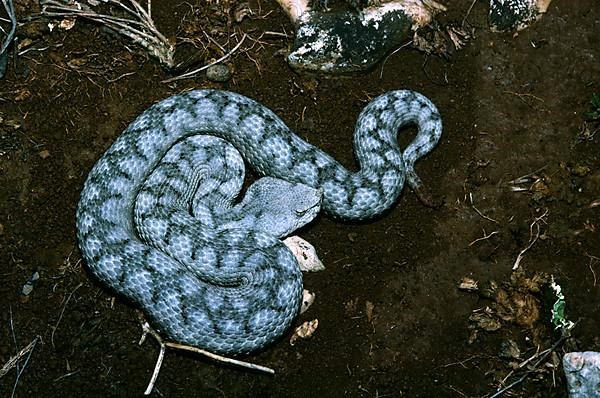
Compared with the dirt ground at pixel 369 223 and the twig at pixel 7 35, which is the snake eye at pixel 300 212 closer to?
the dirt ground at pixel 369 223

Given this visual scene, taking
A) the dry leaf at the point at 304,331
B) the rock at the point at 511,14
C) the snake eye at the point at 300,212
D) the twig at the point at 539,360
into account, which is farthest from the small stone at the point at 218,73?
the twig at the point at 539,360

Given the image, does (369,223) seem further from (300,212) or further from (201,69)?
(201,69)

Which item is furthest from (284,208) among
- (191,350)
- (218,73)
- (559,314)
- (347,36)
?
(559,314)

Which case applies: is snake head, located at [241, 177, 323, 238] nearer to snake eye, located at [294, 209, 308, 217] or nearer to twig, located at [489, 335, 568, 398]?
snake eye, located at [294, 209, 308, 217]

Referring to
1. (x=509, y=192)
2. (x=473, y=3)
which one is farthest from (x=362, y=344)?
(x=473, y=3)

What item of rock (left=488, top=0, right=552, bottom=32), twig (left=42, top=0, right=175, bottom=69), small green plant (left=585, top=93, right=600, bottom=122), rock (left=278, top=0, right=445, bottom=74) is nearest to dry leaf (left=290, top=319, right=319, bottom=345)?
rock (left=278, top=0, right=445, bottom=74)

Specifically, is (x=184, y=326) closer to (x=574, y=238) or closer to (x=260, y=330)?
(x=260, y=330)
